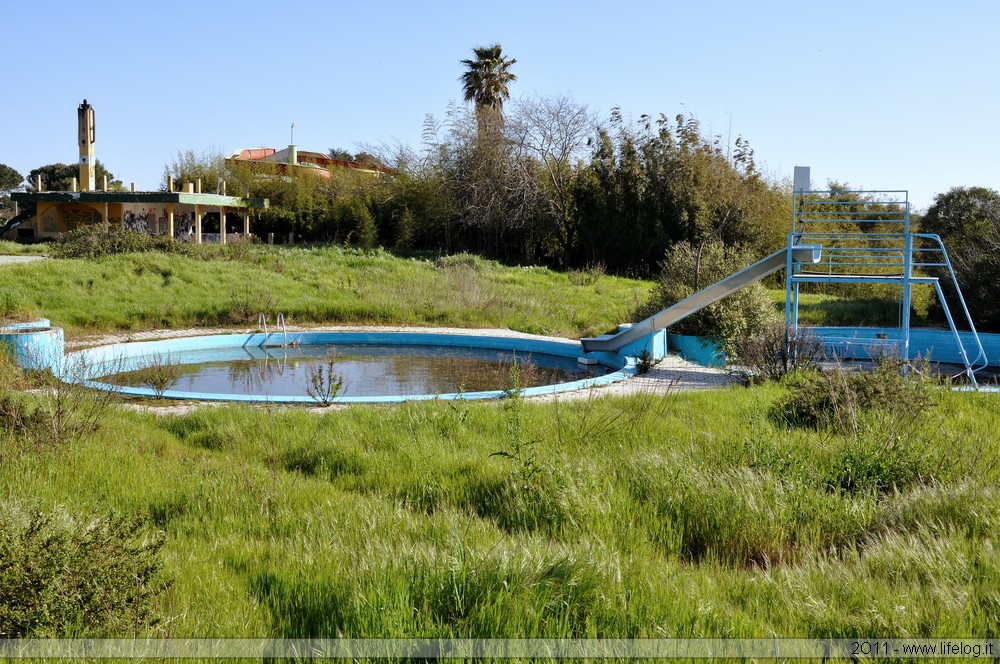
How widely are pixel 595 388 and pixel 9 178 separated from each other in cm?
6107

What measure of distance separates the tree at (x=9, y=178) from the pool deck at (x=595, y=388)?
5210 centimetres

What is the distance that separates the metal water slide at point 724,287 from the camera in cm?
1132

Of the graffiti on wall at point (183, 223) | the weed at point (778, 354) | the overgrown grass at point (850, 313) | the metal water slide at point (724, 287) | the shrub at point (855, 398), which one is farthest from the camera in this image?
the graffiti on wall at point (183, 223)

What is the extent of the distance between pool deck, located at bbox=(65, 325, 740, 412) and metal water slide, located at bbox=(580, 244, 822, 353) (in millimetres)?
564

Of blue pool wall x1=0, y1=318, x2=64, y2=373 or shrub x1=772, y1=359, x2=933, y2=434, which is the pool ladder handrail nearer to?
blue pool wall x1=0, y1=318, x2=64, y2=373

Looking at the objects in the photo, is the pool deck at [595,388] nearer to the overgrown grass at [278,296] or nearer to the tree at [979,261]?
the overgrown grass at [278,296]

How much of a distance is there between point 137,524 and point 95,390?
470 centimetres

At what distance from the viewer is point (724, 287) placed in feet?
37.4

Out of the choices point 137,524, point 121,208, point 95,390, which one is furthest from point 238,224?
point 137,524

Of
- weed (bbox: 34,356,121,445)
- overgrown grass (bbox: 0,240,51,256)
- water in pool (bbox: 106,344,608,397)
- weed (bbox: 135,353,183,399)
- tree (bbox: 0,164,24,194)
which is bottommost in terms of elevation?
water in pool (bbox: 106,344,608,397)

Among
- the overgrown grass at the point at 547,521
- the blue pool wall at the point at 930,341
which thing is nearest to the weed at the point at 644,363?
the blue pool wall at the point at 930,341

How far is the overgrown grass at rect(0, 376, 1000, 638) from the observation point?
327cm

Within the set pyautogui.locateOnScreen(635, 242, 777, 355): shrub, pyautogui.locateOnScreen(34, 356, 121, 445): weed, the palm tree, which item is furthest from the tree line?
pyautogui.locateOnScreen(34, 356, 121, 445): weed

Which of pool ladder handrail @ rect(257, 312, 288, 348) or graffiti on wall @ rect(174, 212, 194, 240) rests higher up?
graffiti on wall @ rect(174, 212, 194, 240)
